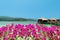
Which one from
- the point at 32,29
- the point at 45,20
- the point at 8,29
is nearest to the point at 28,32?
the point at 32,29

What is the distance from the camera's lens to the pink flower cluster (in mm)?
4484

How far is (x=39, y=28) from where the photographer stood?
4.77 meters

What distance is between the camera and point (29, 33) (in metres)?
4.55

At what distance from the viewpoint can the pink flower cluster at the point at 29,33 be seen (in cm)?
448

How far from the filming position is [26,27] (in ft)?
15.6

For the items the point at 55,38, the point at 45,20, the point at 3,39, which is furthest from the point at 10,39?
the point at 45,20

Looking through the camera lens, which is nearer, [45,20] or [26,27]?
[26,27]

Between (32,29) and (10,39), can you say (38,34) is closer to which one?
(32,29)

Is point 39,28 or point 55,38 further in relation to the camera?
point 39,28

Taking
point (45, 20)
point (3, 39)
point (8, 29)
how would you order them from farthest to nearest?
1. point (45, 20)
2. point (8, 29)
3. point (3, 39)

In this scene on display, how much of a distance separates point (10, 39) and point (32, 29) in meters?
0.51

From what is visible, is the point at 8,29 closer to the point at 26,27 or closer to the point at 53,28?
the point at 26,27

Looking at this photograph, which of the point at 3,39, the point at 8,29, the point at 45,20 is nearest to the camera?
the point at 3,39

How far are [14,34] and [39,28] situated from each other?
565 mm
